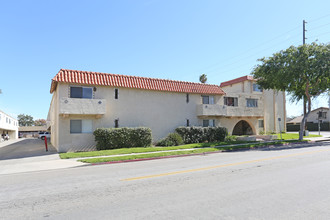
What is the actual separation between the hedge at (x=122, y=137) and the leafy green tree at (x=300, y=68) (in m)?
14.0

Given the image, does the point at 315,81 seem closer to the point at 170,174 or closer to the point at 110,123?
the point at 110,123

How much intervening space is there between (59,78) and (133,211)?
1584 cm

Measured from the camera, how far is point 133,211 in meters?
4.63

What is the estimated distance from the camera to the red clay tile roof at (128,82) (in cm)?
1853

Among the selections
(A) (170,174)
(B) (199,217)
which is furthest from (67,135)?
(B) (199,217)

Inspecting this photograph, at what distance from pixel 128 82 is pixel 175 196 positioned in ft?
54.5

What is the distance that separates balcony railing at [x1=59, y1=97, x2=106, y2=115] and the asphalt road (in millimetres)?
10006

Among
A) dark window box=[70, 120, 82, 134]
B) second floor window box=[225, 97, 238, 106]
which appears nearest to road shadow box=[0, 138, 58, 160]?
dark window box=[70, 120, 82, 134]

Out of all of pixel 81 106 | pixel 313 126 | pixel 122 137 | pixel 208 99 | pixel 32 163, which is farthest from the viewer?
pixel 313 126

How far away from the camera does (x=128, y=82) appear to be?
21156 mm

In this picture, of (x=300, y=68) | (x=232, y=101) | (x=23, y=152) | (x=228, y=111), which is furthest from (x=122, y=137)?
(x=300, y=68)

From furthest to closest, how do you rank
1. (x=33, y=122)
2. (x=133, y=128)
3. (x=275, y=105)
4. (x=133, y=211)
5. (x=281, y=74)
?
(x=33, y=122) < (x=275, y=105) < (x=281, y=74) < (x=133, y=128) < (x=133, y=211)

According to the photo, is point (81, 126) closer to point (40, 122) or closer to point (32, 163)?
point (32, 163)

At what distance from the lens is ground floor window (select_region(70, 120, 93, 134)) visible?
1878 centimetres
